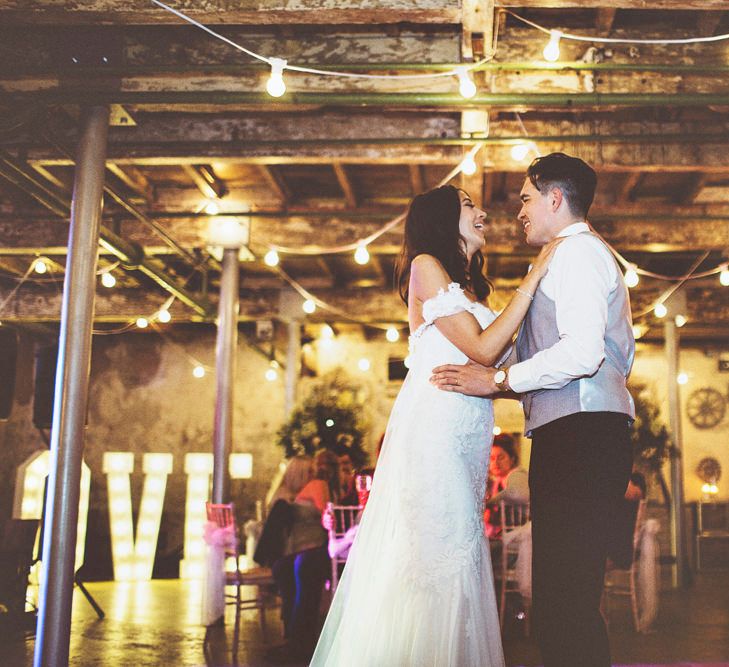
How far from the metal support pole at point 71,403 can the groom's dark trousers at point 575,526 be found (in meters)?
3.37

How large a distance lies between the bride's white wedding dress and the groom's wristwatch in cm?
19

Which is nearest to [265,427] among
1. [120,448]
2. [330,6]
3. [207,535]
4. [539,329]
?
[120,448]

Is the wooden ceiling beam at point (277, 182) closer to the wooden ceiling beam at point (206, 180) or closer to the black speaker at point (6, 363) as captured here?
the wooden ceiling beam at point (206, 180)

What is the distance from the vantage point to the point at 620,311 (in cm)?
230

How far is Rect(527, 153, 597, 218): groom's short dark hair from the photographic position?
7.89 ft

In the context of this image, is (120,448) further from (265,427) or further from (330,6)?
(330,6)

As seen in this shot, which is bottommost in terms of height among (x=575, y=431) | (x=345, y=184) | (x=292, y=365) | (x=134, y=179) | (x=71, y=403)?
(x=575, y=431)

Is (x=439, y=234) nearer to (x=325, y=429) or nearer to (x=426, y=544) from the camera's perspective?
(x=426, y=544)

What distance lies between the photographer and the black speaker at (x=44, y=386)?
9531 mm

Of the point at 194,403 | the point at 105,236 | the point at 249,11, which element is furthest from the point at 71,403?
the point at 194,403

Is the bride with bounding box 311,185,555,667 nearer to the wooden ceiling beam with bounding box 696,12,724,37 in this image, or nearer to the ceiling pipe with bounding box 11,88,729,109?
the ceiling pipe with bounding box 11,88,729,109

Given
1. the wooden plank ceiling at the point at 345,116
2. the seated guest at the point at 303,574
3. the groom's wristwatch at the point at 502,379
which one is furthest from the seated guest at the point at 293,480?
the groom's wristwatch at the point at 502,379

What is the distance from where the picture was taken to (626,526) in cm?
452

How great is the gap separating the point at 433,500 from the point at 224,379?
5713 mm
